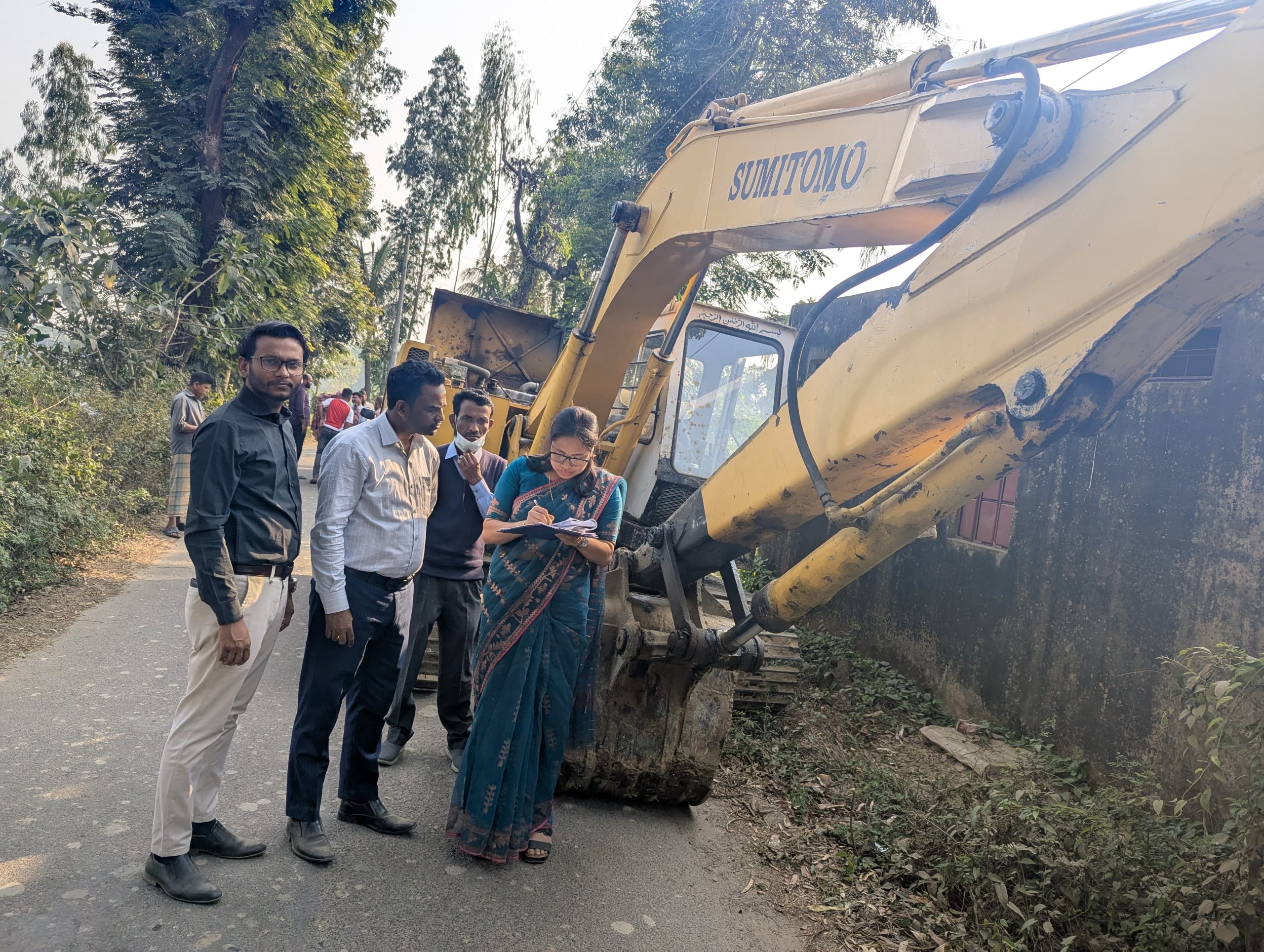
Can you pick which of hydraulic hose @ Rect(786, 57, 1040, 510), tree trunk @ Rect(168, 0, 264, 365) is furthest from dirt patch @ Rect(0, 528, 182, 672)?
tree trunk @ Rect(168, 0, 264, 365)

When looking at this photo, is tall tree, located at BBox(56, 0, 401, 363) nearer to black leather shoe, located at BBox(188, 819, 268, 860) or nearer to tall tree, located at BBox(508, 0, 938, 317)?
tall tree, located at BBox(508, 0, 938, 317)

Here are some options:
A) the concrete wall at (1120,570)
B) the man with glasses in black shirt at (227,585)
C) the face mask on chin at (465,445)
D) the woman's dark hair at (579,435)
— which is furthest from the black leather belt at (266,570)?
the concrete wall at (1120,570)

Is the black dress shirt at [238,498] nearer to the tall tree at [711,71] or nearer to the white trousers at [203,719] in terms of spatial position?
the white trousers at [203,719]

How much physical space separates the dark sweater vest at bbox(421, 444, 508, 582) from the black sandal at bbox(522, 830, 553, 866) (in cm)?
132

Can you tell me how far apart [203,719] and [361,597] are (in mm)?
669

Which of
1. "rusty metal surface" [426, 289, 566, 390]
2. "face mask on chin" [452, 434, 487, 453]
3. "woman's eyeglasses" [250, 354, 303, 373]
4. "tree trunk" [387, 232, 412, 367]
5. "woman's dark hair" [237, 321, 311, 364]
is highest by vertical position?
Result: "tree trunk" [387, 232, 412, 367]

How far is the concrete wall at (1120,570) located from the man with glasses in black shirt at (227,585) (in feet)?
13.6

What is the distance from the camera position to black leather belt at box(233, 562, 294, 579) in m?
2.92

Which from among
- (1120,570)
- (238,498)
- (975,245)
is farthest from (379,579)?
(1120,570)

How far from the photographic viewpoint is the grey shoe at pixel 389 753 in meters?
4.20

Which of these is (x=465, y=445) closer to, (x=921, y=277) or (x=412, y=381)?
(x=412, y=381)

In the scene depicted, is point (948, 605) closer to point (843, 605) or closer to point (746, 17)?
point (843, 605)

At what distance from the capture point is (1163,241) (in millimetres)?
1891

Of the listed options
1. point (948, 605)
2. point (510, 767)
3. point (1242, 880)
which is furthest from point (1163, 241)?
point (948, 605)
